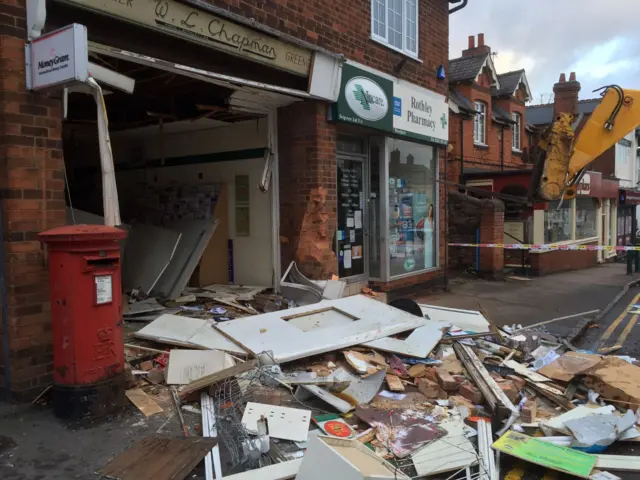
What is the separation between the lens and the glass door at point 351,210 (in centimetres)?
912

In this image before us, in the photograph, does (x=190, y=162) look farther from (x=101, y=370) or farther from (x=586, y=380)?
(x=586, y=380)

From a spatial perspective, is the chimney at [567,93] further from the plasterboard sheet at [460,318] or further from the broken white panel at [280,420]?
the broken white panel at [280,420]

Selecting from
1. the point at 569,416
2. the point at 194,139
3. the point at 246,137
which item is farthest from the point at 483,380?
the point at 194,139

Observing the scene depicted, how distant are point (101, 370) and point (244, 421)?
4.01 feet

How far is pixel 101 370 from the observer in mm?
4180

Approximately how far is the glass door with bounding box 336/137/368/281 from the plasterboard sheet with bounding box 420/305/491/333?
1.86 m

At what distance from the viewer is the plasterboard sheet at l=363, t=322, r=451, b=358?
581cm

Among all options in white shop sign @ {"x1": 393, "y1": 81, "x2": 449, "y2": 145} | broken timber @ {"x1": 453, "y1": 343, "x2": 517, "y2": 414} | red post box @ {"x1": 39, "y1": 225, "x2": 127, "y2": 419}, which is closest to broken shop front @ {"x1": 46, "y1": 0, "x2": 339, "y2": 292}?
white shop sign @ {"x1": 393, "y1": 81, "x2": 449, "y2": 145}

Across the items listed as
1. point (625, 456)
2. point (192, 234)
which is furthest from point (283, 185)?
point (625, 456)

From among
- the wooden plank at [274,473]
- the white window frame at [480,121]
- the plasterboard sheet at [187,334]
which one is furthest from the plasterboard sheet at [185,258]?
the white window frame at [480,121]

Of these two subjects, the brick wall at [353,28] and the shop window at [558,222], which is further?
the shop window at [558,222]

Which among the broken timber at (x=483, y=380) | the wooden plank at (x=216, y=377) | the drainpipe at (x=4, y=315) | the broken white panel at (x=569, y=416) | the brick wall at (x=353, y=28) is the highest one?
the brick wall at (x=353, y=28)

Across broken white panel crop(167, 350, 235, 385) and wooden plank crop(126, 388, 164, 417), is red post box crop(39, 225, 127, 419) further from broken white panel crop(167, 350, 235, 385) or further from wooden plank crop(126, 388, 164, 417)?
broken white panel crop(167, 350, 235, 385)

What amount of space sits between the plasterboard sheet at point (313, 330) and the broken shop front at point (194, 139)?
194cm
